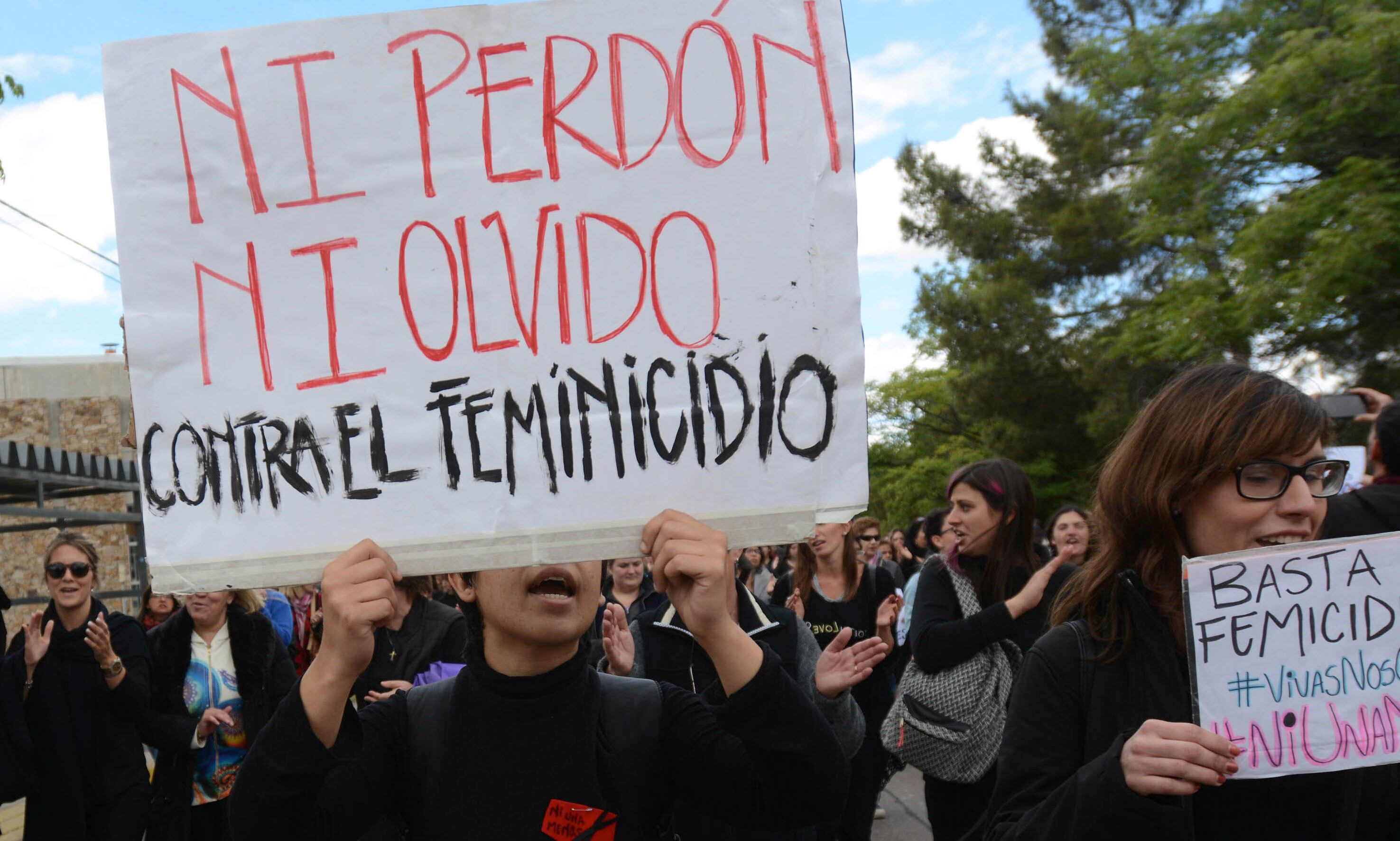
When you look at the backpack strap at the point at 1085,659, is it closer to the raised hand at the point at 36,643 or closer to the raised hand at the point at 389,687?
the raised hand at the point at 389,687

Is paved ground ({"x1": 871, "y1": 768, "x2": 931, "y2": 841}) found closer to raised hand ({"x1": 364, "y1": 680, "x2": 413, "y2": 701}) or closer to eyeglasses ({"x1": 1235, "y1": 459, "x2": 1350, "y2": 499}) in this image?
raised hand ({"x1": 364, "y1": 680, "x2": 413, "y2": 701})

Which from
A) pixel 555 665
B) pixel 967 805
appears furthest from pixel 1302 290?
pixel 555 665

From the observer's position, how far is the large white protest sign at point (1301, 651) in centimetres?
181

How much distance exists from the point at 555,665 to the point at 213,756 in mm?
3895

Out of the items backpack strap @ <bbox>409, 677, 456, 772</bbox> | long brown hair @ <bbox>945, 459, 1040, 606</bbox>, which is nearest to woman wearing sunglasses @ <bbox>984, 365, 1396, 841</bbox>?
backpack strap @ <bbox>409, 677, 456, 772</bbox>

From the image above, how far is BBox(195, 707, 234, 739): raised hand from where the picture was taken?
16.9ft

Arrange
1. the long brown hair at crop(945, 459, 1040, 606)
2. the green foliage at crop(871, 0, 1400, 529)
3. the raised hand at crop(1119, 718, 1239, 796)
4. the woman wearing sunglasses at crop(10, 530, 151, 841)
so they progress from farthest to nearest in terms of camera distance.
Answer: the green foliage at crop(871, 0, 1400, 529), the woman wearing sunglasses at crop(10, 530, 151, 841), the long brown hair at crop(945, 459, 1040, 606), the raised hand at crop(1119, 718, 1239, 796)

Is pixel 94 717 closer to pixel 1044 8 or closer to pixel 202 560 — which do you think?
pixel 202 560

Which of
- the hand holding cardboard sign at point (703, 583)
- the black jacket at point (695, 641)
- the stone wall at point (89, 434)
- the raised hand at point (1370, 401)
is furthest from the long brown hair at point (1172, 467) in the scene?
the stone wall at point (89, 434)

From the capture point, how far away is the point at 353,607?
1.84 m

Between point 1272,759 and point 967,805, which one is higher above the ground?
point 1272,759

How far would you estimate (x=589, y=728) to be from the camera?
84.5 inches

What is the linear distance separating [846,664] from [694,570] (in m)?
1.27

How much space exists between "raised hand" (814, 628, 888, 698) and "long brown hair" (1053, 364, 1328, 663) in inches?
32.4
